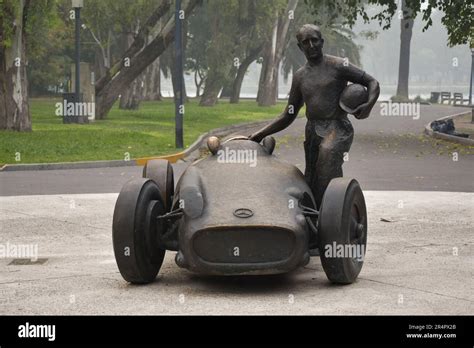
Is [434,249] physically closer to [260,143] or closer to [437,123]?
[260,143]

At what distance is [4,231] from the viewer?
12.0 meters

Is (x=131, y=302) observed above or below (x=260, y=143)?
below

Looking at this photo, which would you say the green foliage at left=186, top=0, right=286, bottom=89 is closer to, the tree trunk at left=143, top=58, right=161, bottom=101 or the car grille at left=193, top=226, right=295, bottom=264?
the tree trunk at left=143, top=58, right=161, bottom=101

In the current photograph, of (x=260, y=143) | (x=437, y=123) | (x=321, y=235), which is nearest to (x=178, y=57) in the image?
(x=437, y=123)

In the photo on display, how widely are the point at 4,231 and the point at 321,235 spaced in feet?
16.1

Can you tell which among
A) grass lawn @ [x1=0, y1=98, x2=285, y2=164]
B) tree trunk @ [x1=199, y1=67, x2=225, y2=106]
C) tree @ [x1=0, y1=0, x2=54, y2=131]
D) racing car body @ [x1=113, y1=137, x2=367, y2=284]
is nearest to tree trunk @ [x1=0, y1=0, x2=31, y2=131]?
tree @ [x1=0, y1=0, x2=54, y2=131]

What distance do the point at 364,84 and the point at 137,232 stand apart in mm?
2752

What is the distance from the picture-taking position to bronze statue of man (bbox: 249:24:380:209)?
32.0 ft

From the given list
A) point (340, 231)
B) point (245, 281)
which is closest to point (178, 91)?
point (245, 281)

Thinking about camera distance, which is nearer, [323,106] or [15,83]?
[323,106]

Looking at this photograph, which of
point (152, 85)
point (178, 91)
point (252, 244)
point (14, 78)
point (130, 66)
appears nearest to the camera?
point (252, 244)

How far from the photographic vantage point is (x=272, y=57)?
196 feet

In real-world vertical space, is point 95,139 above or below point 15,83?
below

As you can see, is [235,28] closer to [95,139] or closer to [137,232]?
[95,139]
